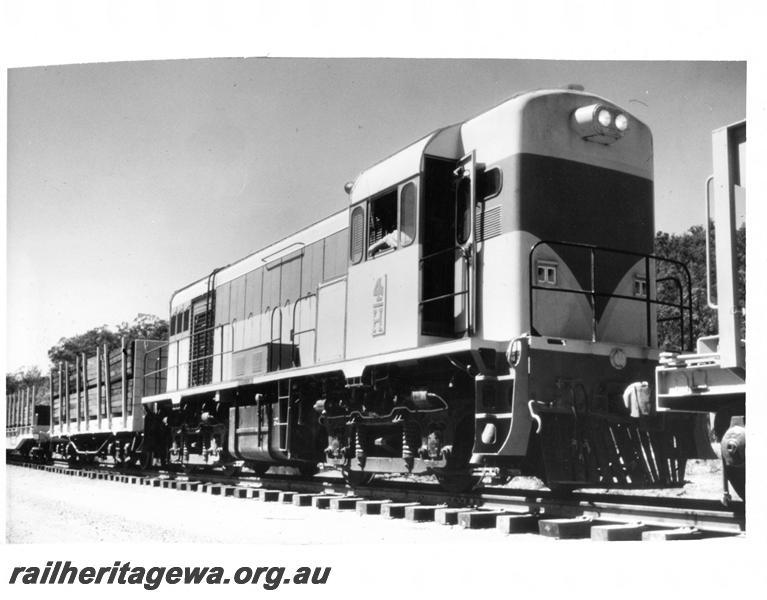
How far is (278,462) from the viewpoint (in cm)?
1099

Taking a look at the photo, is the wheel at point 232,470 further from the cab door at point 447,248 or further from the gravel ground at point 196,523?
the cab door at point 447,248

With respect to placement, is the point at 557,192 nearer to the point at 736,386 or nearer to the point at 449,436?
the point at 449,436

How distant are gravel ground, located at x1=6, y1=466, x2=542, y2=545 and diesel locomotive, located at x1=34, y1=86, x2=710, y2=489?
0.84 meters

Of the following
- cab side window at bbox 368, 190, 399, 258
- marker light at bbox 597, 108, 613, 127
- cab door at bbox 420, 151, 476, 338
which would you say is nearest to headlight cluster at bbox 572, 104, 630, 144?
marker light at bbox 597, 108, 613, 127

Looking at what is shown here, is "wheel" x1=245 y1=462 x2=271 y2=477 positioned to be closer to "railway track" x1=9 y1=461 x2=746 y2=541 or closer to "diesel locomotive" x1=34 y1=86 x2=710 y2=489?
"railway track" x1=9 y1=461 x2=746 y2=541

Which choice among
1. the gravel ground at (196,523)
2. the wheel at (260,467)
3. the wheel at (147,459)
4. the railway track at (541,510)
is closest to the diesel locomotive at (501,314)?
the railway track at (541,510)

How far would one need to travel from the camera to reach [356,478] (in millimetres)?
9617

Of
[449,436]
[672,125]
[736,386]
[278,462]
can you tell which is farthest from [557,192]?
[278,462]

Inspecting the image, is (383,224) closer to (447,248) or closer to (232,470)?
(447,248)

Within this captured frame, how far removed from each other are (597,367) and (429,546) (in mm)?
3001

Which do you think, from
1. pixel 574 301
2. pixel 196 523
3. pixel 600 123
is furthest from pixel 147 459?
pixel 600 123

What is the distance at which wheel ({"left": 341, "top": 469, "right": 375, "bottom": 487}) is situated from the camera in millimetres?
9523

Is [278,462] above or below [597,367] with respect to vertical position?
below

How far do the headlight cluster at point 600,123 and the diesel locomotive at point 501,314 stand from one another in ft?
0.05
